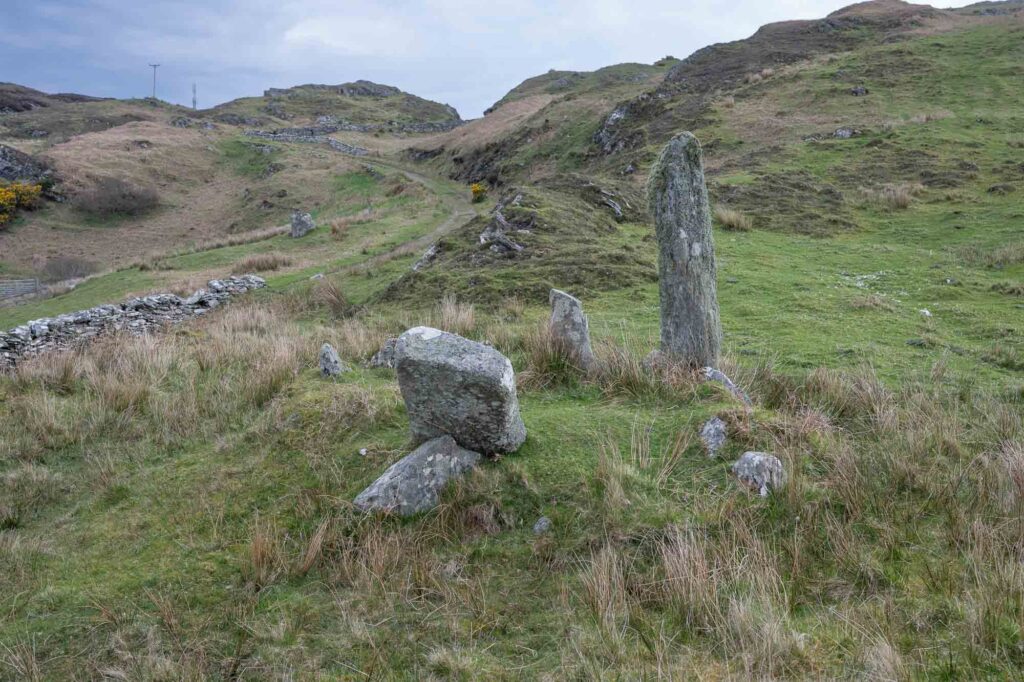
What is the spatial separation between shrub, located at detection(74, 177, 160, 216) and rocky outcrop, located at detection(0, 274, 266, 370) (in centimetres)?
3963

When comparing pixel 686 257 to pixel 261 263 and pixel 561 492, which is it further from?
pixel 261 263

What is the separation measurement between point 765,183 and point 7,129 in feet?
322

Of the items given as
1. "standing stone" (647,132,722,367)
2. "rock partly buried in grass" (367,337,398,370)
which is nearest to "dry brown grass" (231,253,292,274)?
"rock partly buried in grass" (367,337,398,370)

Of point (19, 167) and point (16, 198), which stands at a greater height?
point (19, 167)

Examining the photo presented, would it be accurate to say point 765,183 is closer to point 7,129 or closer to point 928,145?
point 928,145

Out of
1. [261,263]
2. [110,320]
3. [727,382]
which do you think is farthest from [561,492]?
[261,263]

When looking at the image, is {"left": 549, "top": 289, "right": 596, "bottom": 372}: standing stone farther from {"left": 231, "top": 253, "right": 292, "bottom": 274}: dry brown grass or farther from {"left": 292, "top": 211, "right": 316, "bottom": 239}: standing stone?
{"left": 292, "top": 211, "right": 316, "bottom": 239}: standing stone

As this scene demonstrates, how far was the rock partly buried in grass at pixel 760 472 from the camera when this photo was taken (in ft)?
17.7

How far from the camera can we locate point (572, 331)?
8.45 metres

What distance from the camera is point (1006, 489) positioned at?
16.8ft

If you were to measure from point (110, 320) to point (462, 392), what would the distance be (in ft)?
54.4

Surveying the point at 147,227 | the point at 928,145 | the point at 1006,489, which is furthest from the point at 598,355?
the point at 147,227

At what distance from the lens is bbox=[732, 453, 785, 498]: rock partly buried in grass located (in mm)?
5402

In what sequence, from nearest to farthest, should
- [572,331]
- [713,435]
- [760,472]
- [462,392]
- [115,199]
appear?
[760,472] < [462,392] < [713,435] < [572,331] < [115,199]
